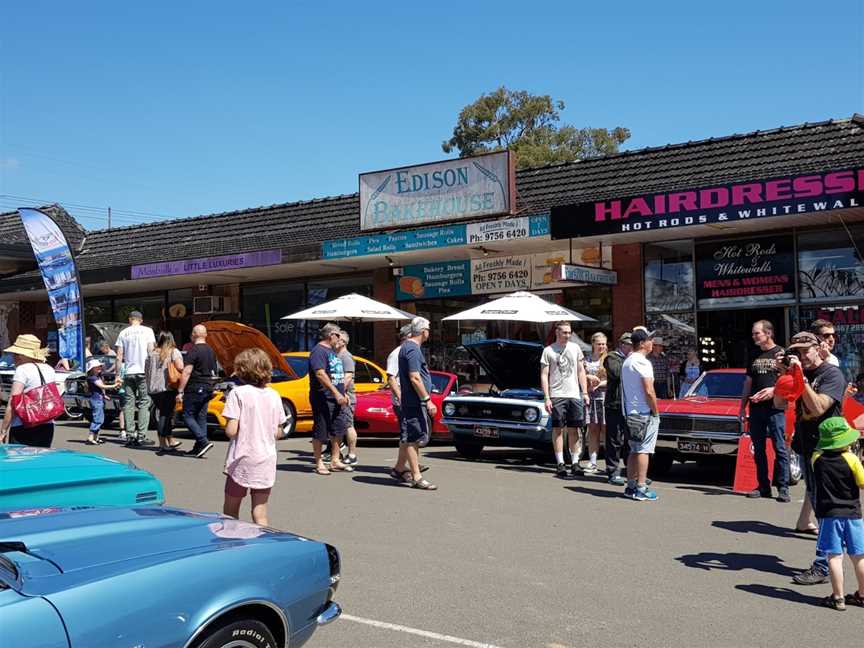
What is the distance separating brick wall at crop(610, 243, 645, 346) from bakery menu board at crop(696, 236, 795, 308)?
119 cm

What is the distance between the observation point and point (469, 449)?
1265 centimetres

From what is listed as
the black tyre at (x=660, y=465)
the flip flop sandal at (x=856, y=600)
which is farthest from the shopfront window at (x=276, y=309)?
the flip flop sandal at (x=856, y=600)

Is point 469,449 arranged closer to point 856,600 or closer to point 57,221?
point 856,600

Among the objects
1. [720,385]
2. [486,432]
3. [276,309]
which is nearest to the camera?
[720,385]

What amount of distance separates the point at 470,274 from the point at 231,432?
47.7 feet

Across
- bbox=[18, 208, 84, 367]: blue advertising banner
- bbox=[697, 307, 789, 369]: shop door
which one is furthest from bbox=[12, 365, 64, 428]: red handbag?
bbox=[697, 307, 789, 369]: shop door

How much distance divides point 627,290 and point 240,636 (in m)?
15.4

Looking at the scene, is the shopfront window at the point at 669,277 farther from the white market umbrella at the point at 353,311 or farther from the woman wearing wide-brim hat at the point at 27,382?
the woman wearing wide-brim hat at the point at 27,382

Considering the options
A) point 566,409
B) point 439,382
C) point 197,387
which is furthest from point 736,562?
point 439,382

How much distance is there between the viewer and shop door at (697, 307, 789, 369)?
16.3 m

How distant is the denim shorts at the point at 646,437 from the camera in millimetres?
8969

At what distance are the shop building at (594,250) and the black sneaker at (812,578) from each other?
9.02 meters

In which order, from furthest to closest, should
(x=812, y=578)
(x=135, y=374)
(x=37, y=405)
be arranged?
(x=135, y=374) → (x=37, y=405) → (x=812, y=578)

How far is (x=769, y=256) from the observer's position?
16438 millimetres
